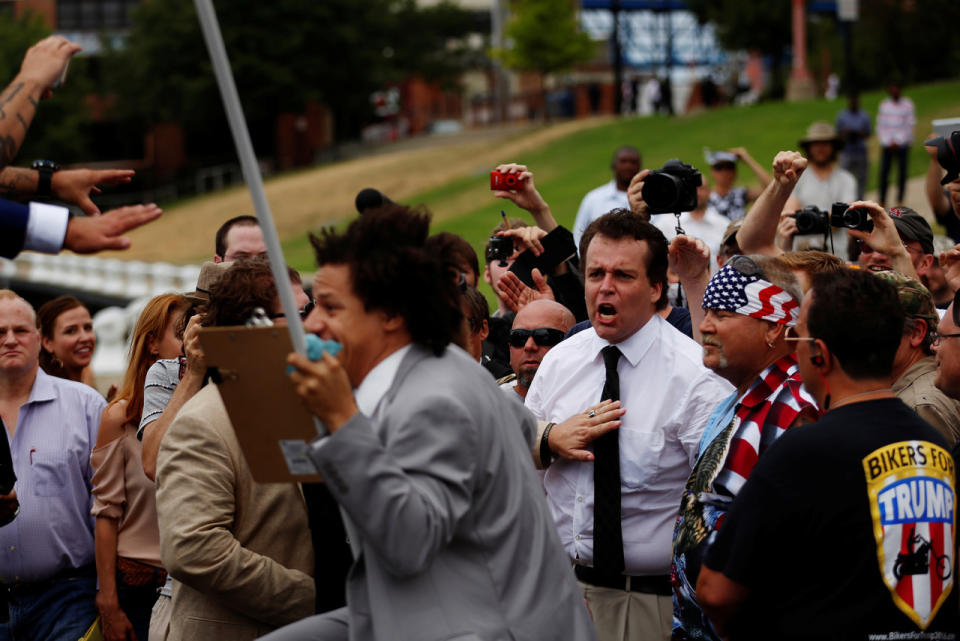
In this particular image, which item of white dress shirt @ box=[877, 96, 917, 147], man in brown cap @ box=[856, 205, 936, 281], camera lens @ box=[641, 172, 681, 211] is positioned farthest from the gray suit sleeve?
white dress shirt @ box=[877, 96, 917, 147]

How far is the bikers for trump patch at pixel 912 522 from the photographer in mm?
3281

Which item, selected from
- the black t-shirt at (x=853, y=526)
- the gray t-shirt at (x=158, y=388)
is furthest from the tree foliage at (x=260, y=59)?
the black t-shirt at (x=853, y=526)

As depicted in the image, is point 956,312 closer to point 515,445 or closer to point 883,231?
point 883,231

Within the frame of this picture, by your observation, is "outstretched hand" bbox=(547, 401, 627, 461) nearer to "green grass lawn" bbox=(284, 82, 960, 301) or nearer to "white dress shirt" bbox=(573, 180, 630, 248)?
"white dress shirt" bbox=(573, 180, 630, 248)

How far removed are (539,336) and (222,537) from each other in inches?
76.4

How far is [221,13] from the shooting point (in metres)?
57.5

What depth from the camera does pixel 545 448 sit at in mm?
4691

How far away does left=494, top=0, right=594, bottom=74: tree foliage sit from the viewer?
4906 centimetres

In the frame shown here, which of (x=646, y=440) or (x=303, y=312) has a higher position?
(x=303, y=312)

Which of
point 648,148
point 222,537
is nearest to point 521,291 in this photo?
point 222,537

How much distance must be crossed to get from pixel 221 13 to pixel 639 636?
2235 inches

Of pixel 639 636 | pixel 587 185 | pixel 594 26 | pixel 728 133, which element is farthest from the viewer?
pixel 594 26

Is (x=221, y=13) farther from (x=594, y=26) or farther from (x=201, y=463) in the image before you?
(x=201, y=463)

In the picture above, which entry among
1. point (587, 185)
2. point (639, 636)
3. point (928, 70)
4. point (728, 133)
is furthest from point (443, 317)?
point (928, 70)
